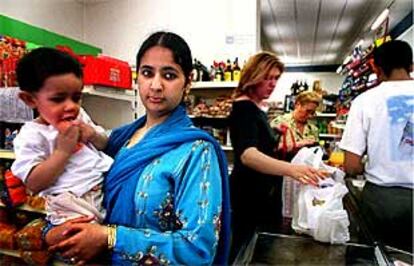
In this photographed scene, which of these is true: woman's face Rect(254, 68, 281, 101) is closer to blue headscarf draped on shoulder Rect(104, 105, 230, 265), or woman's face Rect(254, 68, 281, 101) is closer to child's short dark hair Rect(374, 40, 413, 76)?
child's short dark hair Rect(374, 40, 413, 76)

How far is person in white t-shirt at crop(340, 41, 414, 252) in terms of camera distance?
1.85 meters

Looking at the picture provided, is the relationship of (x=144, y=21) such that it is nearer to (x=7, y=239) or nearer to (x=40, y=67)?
(x=7, y=239)

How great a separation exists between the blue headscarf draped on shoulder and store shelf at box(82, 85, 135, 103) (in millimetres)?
2055

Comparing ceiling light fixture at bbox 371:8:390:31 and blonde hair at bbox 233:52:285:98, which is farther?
ceiling light fixture at bbox 371:8:390:31

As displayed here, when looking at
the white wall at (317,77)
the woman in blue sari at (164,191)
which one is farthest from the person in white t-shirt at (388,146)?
the white wall at (317,77)

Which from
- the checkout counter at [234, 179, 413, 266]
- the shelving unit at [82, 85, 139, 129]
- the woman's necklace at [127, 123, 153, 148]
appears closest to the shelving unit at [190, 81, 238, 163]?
the shelving unit at [82, 85, 139, 129]

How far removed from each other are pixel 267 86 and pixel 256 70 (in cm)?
10

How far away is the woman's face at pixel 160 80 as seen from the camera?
91 centimetres

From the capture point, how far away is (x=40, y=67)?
0.98m

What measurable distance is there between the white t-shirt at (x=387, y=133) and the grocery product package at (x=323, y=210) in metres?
0.40

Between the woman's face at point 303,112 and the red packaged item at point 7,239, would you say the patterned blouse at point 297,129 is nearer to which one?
the woman's face at point 303,112

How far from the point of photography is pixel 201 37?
404 cm

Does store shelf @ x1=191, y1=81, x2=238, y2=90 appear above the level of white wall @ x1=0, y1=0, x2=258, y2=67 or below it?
below

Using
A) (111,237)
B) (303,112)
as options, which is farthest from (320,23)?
(111,237)
